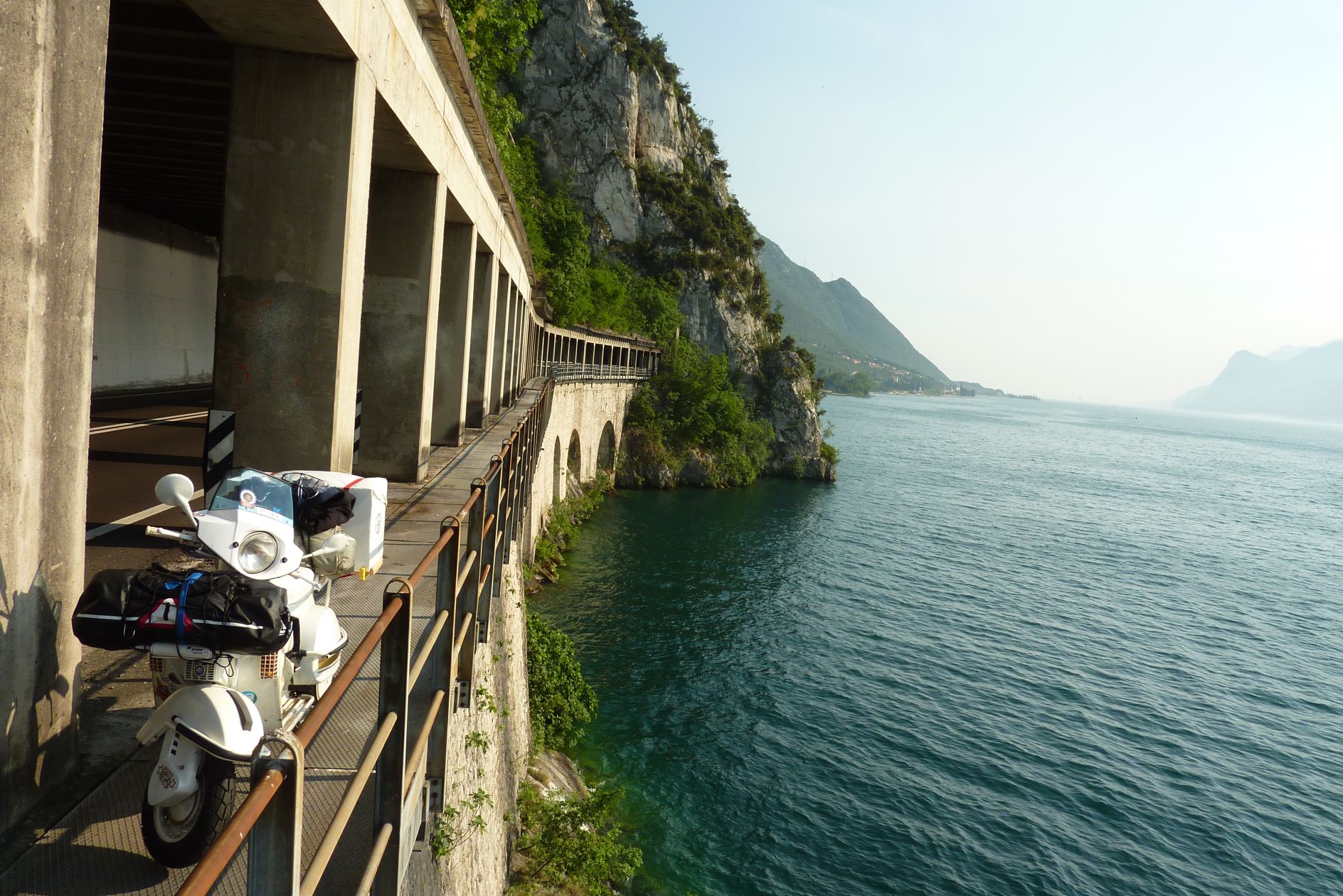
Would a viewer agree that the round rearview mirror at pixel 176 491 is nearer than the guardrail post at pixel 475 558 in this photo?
Yes

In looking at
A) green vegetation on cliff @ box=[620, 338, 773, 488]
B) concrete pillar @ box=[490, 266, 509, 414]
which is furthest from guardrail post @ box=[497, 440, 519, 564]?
green vegetation on cliff @ box=[620, 338, 773, 488]

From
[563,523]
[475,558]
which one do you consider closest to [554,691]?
[475,558]

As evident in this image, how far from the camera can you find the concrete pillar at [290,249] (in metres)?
6.79

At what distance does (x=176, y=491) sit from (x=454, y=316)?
421 inches

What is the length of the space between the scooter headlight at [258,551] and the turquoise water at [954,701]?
44.2ft

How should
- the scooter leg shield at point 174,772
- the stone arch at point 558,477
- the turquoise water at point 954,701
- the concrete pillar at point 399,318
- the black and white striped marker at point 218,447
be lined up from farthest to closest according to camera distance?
the stone arch at point 558,477 → the turquoise water at point 954,701 → the concrete pillar at point 399,318 → the black and white striped marker at point 218,447 → the scooter leg shield at point 174,772

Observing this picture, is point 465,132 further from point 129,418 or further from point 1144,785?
point 1144,785

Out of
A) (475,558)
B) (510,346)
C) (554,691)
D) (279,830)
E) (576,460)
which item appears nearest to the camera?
(279,830)

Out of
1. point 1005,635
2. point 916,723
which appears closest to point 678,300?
point 1005,635

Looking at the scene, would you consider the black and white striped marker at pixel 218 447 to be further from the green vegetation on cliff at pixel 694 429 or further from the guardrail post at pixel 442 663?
the green vegetation on cliff at pixel 694 429

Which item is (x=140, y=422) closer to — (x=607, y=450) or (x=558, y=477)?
(x=558, y=477)

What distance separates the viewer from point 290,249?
6938 millimetres

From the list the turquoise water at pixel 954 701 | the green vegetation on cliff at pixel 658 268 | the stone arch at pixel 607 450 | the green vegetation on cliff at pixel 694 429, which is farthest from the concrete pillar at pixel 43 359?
the green vegetation on cliff at pixel 694 429

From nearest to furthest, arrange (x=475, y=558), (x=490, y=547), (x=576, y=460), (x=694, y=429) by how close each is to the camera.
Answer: (x=475, y=558) → (x=490, y=547) → (x=576, y=460) → (x=694, y=429)
